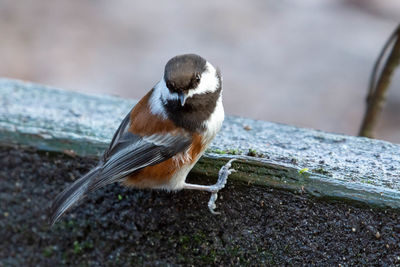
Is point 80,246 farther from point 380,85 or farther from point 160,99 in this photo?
point 380,85

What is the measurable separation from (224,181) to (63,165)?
2.88 ft

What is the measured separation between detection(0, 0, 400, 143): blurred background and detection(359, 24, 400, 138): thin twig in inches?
66.2

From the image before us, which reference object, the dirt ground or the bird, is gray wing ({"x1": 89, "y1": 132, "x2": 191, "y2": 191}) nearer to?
the bird

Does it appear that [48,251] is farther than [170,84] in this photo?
Yes

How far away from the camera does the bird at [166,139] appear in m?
2.30

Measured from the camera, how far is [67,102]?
3.06 meters

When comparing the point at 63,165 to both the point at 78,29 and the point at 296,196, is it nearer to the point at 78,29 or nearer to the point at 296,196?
the point at 296,196

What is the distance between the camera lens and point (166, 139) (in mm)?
2396

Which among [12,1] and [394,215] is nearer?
[394,215]

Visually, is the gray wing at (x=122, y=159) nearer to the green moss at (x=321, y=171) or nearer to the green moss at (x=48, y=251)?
the green moss at (x=48, y=251)

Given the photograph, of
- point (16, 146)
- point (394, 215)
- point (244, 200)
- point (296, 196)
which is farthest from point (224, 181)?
point (16, 146)

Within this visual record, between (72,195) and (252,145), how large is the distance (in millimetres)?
858

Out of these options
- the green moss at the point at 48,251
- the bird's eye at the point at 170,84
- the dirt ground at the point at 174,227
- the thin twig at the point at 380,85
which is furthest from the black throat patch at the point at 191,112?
the thin twig at the point at 380,85

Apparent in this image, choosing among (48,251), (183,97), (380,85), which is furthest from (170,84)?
(380,85)
